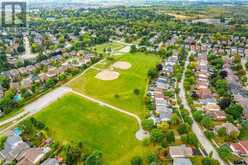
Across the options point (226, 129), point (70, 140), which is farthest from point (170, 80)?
point (70, 140)

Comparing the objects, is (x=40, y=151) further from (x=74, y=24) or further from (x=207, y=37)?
(x=74, y=24)

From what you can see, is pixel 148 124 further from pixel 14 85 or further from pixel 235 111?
pixel 14 85

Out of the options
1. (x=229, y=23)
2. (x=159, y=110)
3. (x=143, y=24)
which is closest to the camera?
(x=159, y=110)

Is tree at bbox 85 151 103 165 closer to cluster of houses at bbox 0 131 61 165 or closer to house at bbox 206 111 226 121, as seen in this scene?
cluster of houses at bbox 0 131 61 165

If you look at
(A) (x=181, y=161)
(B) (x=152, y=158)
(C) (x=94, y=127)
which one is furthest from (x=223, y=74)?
(B) (x=152, y=158)

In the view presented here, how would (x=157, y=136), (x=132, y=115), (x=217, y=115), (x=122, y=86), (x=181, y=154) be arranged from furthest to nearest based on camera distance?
(x=122, y=86) < (x=132, y=115) < (x=217, y=115) < (x=157, y=136) < (x=181, y=154)

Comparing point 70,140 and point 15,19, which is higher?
point 15,19
